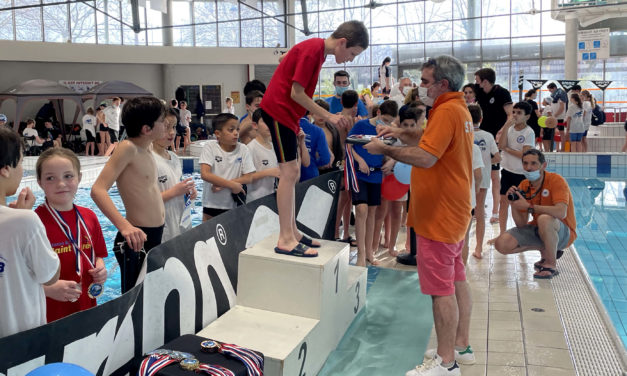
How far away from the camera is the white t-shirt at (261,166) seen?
4.59 metres

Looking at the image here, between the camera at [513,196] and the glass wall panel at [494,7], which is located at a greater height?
the glass wall panel at [494,7]

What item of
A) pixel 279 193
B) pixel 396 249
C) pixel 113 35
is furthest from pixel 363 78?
pixel 279 193

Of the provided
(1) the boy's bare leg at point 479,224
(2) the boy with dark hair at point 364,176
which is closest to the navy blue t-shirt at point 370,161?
(2) the boy with dark hair at point 364,176

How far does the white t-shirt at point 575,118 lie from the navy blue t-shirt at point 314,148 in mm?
9588

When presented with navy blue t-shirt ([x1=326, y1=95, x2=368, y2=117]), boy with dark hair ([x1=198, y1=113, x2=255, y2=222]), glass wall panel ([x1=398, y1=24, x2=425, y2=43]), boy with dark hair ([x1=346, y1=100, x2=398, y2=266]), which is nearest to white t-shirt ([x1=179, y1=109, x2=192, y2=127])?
navy blue t-shirt ([x1=326, y1=95, x2=368, y2=117])

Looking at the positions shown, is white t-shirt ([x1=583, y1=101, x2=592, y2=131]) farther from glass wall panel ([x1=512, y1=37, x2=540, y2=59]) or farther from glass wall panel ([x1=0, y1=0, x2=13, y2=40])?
glass wall panel ([x1=0, y1=0, x2=13, y2=40])

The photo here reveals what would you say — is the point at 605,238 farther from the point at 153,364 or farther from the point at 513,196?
the point at 153,364

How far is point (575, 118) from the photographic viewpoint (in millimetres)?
12727

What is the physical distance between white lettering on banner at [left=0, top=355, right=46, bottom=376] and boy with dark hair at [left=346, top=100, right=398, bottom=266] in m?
3.43

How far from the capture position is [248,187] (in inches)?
181

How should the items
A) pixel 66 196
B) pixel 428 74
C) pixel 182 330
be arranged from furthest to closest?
pixel 428 74
pixel 182 330
pixel 66 196

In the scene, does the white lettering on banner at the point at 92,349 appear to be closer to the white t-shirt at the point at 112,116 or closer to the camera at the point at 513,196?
the camera at the point at 513,196

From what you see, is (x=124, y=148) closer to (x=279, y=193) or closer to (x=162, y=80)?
(x=279, y=193)

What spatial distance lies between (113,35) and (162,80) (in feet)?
8.00
